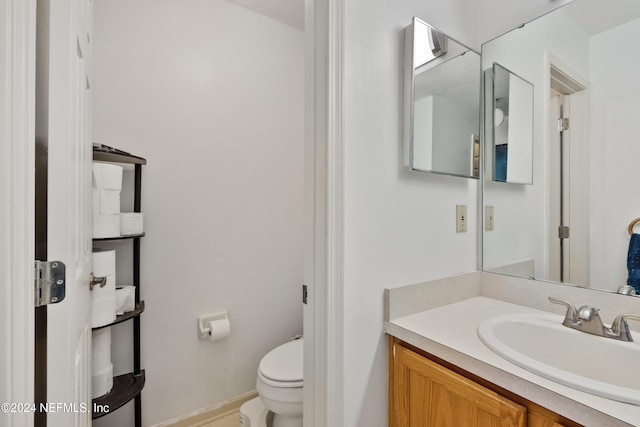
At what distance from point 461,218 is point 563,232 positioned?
35 centimetres

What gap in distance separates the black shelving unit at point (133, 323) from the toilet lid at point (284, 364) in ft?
1.96

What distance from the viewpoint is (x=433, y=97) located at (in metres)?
1.09

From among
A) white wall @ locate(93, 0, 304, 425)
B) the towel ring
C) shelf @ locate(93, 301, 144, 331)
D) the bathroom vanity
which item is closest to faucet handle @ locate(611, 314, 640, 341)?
the bathroom vanity

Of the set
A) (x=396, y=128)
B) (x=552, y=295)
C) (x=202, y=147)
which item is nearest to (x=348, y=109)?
(x=396, y=128)

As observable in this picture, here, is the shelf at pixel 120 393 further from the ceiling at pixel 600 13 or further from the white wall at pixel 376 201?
the ceiling at pixel 600 13

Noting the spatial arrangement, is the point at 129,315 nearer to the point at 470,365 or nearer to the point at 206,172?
the point at 206,172

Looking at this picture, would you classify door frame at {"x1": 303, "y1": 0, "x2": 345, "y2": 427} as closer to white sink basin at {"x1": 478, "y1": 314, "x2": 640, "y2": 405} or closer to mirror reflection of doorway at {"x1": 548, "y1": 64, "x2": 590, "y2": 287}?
white sink basin at {"x1": 478, "y1": 314, "x2": 640, "y2": 405}

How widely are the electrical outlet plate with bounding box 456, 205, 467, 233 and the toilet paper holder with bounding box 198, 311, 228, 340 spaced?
1397 millimetres

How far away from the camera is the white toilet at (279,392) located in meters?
1.33

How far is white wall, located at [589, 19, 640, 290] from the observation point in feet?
3.10

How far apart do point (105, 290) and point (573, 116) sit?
1.98 metres

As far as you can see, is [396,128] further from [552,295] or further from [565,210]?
[552,295]

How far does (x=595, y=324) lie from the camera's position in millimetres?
852

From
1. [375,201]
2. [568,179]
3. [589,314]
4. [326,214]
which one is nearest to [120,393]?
[326,214]
